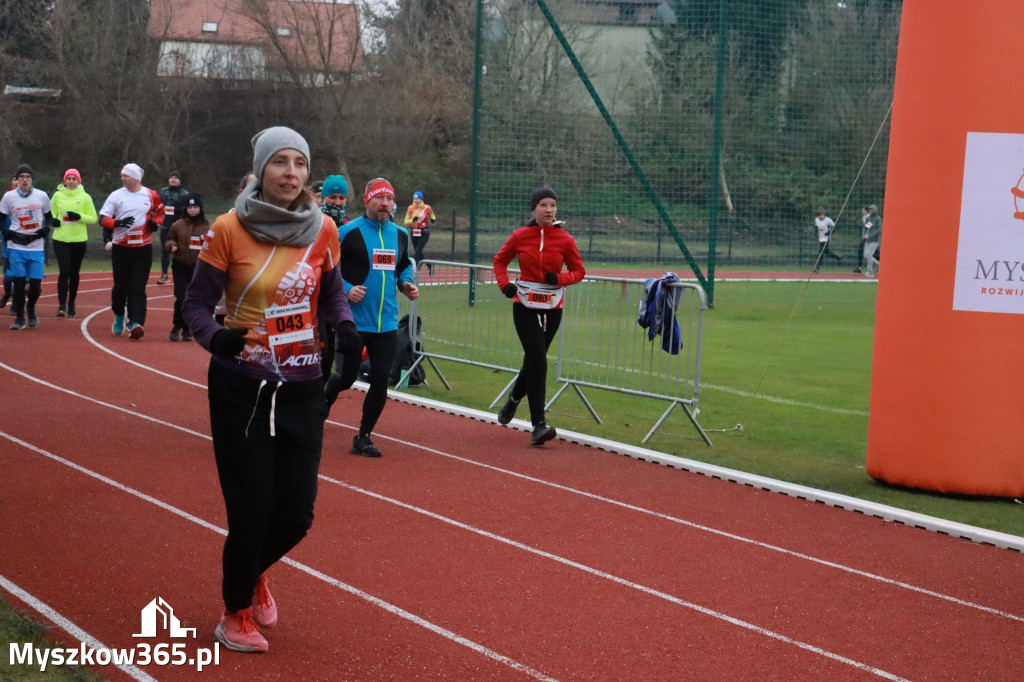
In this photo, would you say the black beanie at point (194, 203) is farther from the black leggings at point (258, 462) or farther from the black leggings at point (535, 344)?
the black leggings at point (258, 462)

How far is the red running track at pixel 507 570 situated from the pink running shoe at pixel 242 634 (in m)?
0.04

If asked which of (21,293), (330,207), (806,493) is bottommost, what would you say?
(806,493)

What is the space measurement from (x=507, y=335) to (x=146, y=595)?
746 cm

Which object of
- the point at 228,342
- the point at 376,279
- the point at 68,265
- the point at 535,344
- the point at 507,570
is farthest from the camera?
the point at 68,265

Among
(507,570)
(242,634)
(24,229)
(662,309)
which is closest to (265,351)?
(242,634)

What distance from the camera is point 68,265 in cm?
1738

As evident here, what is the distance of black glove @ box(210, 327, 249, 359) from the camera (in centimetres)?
451

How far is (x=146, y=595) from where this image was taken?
5.52m

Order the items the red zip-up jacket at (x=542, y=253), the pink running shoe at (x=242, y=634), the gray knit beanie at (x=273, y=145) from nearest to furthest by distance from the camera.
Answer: the gray knit beanie at (x=273, y=145) < the pink running shoe at (x=242, y=634) < the red zip-up jacket at (x=542, y=253)

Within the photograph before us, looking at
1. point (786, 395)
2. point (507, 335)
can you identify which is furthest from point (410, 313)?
point (786, 395)

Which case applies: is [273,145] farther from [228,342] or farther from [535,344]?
[535,344]

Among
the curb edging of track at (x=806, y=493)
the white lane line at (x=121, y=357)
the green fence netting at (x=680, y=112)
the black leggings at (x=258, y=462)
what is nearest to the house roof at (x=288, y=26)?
the green fence netting at (x=680, y=112)

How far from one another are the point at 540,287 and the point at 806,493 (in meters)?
2.88

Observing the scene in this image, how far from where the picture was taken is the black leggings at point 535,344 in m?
9.85
